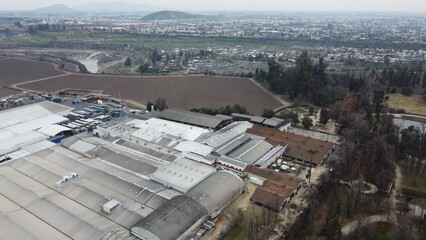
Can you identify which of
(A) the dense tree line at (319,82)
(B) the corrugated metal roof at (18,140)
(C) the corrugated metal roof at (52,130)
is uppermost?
(A) the dense tree line at (319,82)

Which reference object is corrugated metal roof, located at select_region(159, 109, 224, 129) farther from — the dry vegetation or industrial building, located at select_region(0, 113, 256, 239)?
the dry vegetation

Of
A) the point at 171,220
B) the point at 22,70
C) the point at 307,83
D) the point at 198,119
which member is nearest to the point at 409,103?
the point at 307,83

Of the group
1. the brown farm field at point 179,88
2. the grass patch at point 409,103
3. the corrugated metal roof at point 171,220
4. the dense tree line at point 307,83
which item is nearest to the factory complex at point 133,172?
the corrugated metal roof at point 171,220

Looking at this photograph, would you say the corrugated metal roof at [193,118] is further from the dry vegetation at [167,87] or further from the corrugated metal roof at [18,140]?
the corrugated metal roof at [18,140]

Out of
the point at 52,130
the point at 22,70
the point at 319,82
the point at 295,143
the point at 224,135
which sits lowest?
the point at 295,143

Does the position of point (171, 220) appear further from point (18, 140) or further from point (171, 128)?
point (18, 140)

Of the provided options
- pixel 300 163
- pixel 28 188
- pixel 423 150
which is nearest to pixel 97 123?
pixel 28 188
